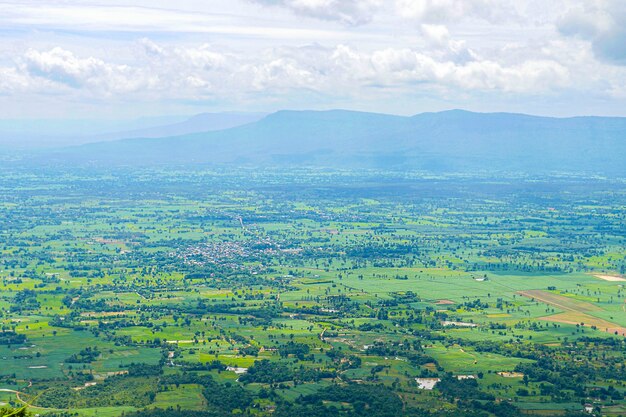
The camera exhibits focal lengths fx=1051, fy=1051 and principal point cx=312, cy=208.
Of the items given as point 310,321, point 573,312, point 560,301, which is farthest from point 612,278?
point 310,321

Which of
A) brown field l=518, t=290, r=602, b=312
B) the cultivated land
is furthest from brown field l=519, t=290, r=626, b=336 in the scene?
the cultivated land

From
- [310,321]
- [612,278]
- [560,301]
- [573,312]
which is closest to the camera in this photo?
[310,321]

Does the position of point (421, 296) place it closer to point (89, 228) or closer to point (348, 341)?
point (348, 341)

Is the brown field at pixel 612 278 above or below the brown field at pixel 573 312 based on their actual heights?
below

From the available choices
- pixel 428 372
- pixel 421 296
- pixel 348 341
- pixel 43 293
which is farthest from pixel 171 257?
pixel 428 372

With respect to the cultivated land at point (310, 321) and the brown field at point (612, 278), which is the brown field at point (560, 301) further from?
the brown field at point (612, 278)

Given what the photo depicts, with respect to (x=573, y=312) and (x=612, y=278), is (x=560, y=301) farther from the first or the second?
(x=612, y=278)

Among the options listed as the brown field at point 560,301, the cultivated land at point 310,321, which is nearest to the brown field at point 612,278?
the cultivated land at point 310,321
